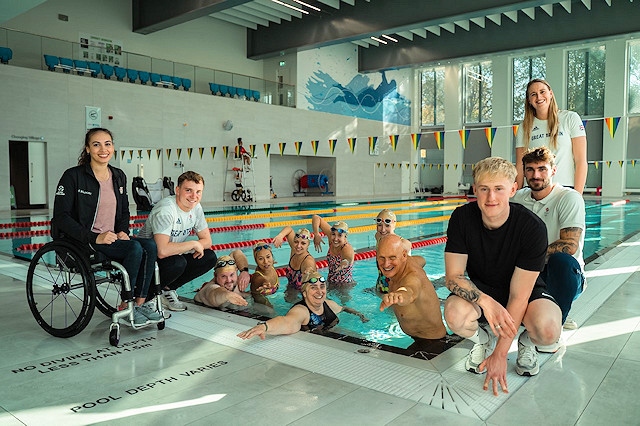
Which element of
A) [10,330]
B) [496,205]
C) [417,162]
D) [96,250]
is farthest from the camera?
[417,162]

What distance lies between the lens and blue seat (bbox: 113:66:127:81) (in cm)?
1822

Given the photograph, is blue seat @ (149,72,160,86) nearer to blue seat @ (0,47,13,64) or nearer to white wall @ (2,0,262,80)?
white wall @ (2,0,262,80)

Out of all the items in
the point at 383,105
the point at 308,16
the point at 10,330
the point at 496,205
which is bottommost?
the point at 10,330

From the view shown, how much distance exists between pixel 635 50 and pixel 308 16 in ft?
54.5

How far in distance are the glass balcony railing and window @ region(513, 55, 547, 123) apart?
1237cm

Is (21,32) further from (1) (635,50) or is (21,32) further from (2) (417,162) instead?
(1) (635,50)

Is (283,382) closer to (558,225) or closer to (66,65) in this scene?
(558,225)

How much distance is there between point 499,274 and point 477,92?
95.7 feet

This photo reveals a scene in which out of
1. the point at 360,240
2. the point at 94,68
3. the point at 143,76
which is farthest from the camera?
the point at 143,76

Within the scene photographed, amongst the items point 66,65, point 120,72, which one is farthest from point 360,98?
point 66,65

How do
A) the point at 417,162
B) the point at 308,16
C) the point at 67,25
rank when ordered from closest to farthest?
the point at 67,25, the point at 308,16, the point at 417,162

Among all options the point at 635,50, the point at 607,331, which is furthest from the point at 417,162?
the point at 607,331

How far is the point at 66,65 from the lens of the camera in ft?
55.6

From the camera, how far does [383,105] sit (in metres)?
29.9
